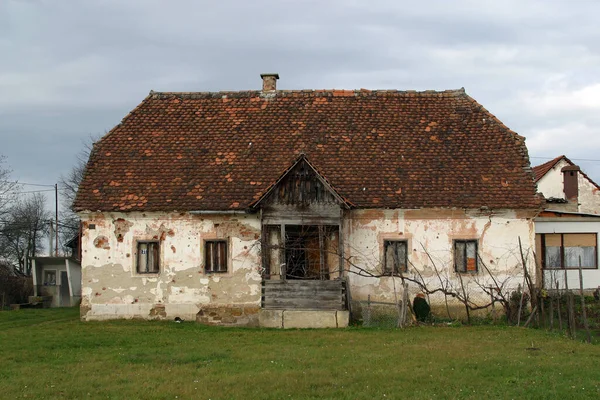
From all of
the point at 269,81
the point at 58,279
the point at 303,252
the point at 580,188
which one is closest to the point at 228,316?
the point at 303,252

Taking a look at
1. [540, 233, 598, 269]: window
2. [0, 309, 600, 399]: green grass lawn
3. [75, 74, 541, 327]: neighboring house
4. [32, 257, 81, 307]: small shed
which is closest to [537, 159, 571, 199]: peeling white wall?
[540, 233, 598, 269]: window

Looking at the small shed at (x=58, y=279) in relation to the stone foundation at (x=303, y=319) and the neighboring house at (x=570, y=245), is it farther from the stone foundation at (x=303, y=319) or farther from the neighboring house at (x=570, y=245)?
the neighboring house at (x=570, y=245)

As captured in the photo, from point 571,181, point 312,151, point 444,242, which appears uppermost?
point 312,151

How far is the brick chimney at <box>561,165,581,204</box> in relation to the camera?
36.8 m

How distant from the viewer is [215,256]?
76.2 feet

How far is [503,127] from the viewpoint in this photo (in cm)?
2536

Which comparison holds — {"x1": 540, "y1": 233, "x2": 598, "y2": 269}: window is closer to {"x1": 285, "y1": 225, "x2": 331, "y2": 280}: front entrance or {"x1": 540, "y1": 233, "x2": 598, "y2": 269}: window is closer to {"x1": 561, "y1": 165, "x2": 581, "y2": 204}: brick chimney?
{"x1": 285, "y1": 225, "x2": 331, "y2": 280}: front entrance

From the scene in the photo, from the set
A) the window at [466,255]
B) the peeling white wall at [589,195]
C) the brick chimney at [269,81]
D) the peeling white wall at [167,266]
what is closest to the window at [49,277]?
the peeling white wall at [167,266]

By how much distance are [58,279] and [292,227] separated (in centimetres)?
1857

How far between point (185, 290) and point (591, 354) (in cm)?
1243

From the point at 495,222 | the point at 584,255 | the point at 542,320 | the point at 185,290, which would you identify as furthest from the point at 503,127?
the point at 185,290

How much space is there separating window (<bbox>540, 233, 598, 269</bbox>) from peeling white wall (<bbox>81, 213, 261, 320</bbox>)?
35.5 feet

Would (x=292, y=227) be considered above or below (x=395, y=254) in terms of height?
above

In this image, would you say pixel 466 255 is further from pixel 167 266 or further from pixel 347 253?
pixel 167 266
